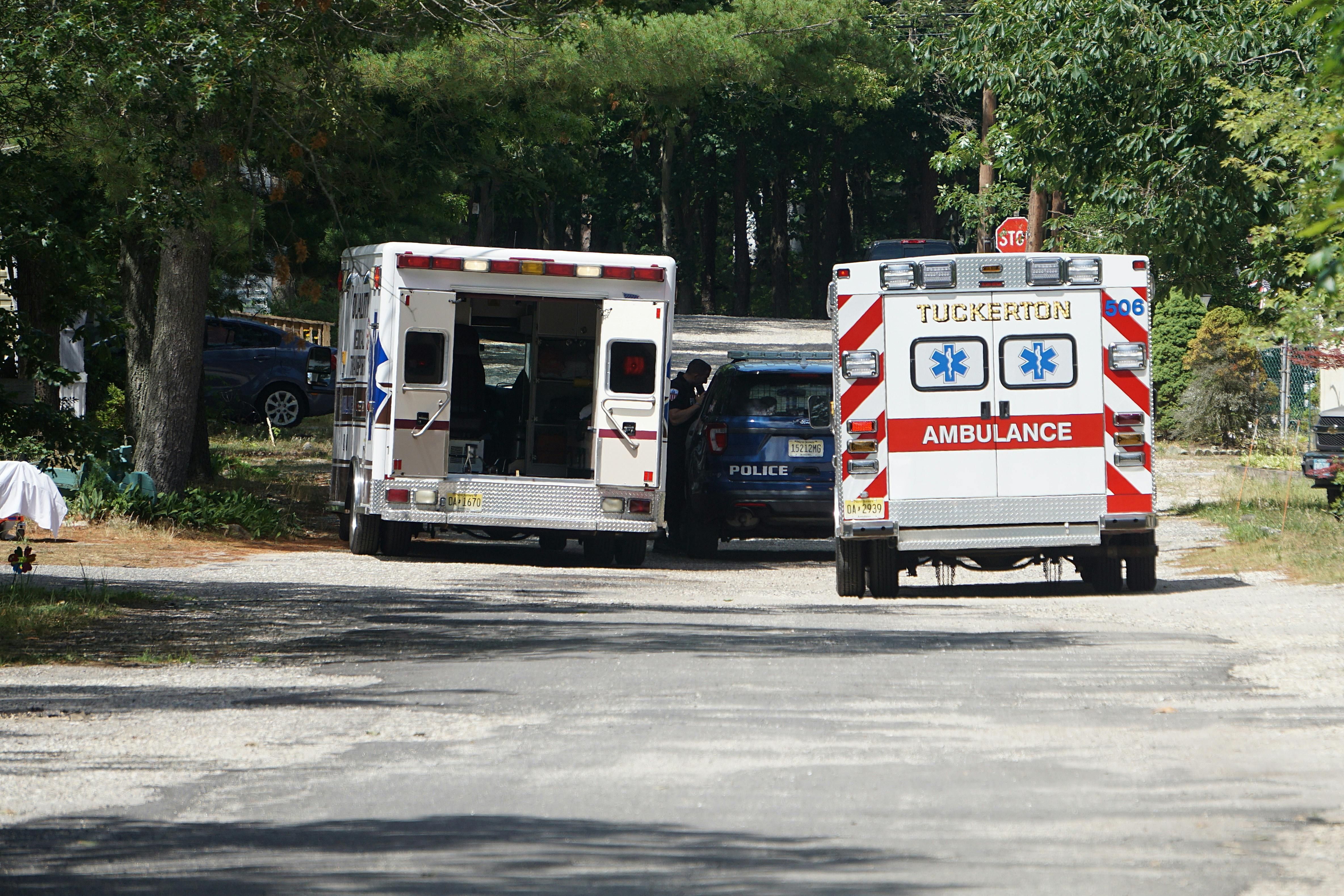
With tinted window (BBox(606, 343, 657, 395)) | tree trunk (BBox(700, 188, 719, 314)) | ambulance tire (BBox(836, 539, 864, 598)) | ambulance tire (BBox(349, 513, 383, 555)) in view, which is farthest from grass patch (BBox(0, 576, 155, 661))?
tree trunk (BBox(700, 188, 719, 314))

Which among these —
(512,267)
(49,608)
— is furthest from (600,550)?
(49,608)

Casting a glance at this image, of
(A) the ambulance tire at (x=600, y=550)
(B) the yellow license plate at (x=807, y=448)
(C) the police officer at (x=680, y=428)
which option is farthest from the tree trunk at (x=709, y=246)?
(B) the yellow license plate at (x=807, y=448)

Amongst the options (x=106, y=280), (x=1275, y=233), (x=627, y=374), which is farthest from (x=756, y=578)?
(x=106, y=280)

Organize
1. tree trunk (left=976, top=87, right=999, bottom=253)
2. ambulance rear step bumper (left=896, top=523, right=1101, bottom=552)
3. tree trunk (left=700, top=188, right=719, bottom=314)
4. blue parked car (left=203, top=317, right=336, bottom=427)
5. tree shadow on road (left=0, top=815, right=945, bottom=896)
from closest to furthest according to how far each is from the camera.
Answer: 1. tree shadow on road (left=0, top=815, right=945, bottom=896)
2. ambulance rear step bumper (left=896, top=523, right=1101, bottom=552)
3. blue parked car (left=203, top=317, right=336, bottom=427)
4. tree trunk (left=976, top=87, right=999, bottom=253)
5. tree trunk (left=700, top=188, right=719, bottom=314)

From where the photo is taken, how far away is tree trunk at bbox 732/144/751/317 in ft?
204

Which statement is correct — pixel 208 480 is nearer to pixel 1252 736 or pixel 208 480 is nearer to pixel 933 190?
pixel 1252 736

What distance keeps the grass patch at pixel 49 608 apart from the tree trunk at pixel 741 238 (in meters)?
48.5

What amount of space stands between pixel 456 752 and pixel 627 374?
853 cm

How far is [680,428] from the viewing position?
18.1 m

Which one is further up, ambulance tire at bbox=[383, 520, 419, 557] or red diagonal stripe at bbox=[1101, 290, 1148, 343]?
red diagonal stripe at bbox=[1101, 290, 1148, 343]

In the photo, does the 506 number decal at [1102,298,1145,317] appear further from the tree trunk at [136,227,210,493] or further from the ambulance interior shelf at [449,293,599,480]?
the tree trunk at [136,227,210,493]

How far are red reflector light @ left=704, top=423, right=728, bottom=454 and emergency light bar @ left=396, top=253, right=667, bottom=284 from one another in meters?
1.71

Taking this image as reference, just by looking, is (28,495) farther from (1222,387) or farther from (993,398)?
(1222,387)

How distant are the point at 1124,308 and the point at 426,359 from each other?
234 inches
